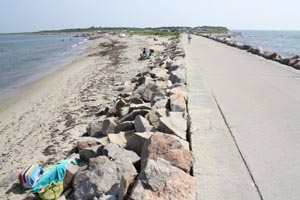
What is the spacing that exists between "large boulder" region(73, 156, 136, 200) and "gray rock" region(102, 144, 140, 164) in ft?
0.71

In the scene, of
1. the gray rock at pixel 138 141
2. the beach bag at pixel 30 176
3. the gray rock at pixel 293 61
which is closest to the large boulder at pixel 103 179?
the gray rock at pixel 138 141

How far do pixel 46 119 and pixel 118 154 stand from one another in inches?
220

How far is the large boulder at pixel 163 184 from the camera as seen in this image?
2598 millimetres

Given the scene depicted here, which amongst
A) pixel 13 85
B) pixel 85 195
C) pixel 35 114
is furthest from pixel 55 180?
pixel 13 85

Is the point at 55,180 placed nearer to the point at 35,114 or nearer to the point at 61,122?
the point at 61,122

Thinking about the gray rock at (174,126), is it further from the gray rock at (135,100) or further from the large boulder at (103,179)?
the gray rock at (135,100)

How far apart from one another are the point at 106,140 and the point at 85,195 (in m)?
1.51

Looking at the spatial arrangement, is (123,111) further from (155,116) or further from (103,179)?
(103,179)

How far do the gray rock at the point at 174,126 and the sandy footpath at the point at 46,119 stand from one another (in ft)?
8.54

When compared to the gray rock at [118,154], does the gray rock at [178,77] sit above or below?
above

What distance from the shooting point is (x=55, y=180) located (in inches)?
167

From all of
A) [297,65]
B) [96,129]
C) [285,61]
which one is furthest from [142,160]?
[285,61]

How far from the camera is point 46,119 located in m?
8.77

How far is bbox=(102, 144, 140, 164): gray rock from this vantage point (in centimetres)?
384
